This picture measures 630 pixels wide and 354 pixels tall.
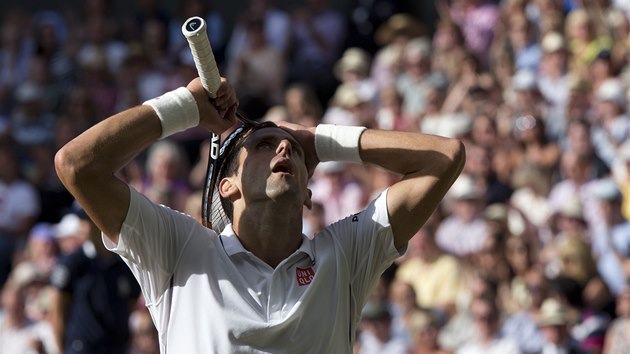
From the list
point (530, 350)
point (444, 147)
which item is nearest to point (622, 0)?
point (530, 350)

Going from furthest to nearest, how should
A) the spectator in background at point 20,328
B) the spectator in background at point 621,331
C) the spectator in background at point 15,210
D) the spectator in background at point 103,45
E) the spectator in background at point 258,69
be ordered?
the spectator in background at point 103,45, the spectator in background at point 258,69, the spectator in background at point 15,210, the spectator in background at point 20,328, the spectator in background at point 621,331

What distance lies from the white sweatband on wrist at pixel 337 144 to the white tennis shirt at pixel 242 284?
271 millimetres

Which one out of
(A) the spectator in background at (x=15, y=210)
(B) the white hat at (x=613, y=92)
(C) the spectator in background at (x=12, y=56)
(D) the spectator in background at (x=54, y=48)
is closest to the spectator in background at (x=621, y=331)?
(B) the white hat at (x=613, y=92)

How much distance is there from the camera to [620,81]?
39.0 feet

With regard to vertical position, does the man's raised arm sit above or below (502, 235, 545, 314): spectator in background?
above

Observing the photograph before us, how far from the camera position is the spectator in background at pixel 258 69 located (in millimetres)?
14406

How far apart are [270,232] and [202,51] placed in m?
0.75

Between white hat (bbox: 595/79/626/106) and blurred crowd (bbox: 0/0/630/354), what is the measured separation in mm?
27

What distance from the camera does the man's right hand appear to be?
535cm

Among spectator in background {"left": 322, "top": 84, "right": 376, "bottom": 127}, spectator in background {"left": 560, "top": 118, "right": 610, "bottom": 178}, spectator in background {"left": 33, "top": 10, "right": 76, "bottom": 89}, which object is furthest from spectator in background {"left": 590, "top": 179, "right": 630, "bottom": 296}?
spectator in background {"left": 33, "top": 10, "right": 76, "bottom": 89}

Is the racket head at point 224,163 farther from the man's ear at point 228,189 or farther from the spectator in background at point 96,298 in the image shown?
the spectator in background at point 96,298

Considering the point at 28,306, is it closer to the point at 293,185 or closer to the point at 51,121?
the point at 51,121

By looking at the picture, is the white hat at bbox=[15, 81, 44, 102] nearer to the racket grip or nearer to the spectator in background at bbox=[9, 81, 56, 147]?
the spectator in background at bbox=[9, 81, 56, 147]

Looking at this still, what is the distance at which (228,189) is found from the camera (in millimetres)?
5488
